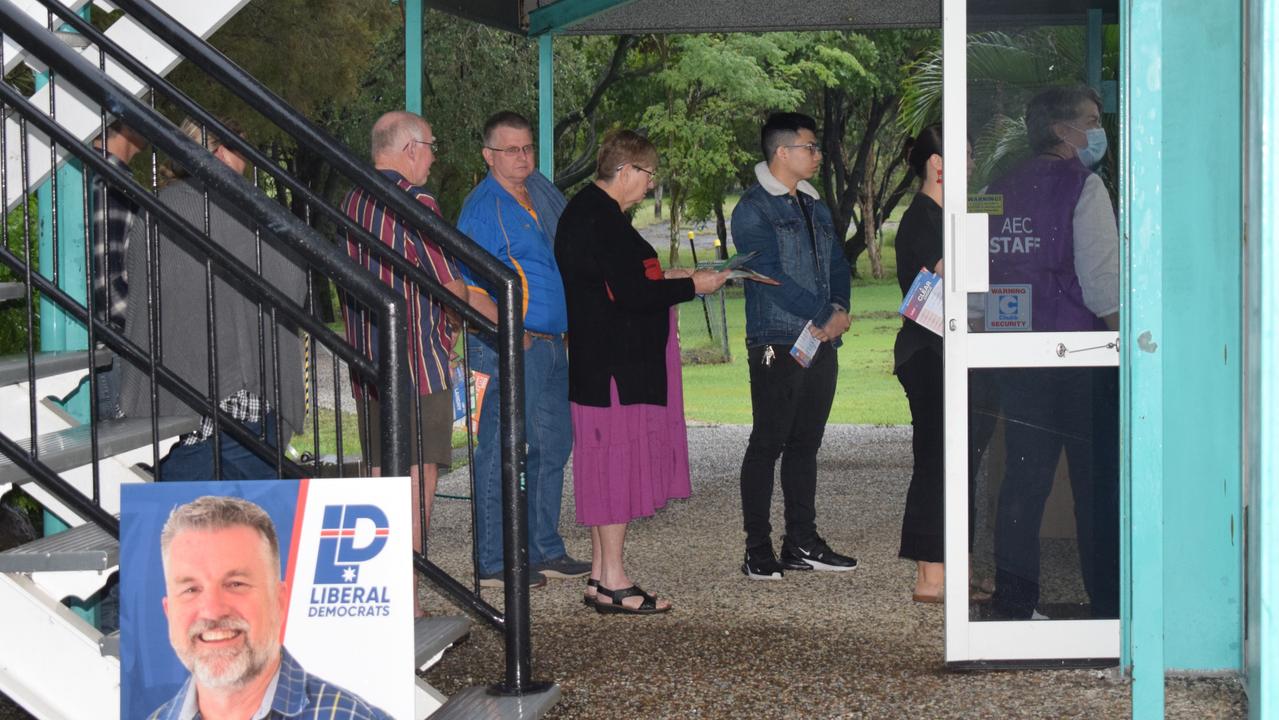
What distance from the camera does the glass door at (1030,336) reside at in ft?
15.8

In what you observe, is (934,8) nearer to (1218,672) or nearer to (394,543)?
(1218,672)

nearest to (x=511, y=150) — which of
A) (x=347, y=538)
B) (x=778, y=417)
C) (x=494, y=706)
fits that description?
(x=778, y=417)

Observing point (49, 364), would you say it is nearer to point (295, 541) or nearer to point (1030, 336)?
point (295, 541)

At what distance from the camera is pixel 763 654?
17.3 feet

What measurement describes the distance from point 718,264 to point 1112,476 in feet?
6.64

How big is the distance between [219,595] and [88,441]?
1116 millimetres

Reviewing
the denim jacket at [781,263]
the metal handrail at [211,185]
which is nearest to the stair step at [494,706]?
the metal handrail at [211,185]

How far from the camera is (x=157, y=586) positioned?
10.1 feet

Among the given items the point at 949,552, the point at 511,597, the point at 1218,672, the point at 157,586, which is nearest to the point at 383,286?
the point at 157,586

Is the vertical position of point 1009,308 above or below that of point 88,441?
above

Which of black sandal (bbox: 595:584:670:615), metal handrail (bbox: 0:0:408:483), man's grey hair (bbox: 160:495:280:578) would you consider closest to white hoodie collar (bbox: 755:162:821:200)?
black sandal (bbox: 595:584:670:615)

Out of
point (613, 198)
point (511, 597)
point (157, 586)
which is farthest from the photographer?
point (613, 198)

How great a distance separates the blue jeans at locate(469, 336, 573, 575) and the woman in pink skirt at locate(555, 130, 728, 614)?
12.9 inches

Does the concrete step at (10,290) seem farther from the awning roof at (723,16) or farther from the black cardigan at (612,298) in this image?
the awning roof at (723,16)
